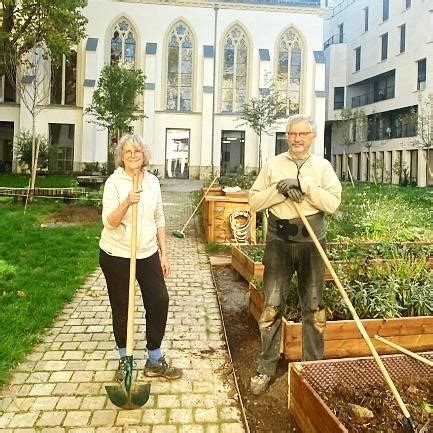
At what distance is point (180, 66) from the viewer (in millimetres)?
34312

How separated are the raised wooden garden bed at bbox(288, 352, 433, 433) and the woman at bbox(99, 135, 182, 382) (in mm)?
1091

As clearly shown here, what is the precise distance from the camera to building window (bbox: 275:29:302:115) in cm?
3500

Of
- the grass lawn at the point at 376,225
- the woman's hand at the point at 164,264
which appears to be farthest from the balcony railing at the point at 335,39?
the woman's hand at the point at 164,264

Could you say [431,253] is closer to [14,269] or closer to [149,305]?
[149,305]

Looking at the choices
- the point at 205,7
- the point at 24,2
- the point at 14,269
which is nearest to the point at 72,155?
the point at 205,7

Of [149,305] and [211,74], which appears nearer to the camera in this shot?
[149,305]

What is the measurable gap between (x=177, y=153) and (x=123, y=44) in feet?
27.4

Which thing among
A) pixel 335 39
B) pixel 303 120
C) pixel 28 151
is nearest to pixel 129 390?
pixel 303 120

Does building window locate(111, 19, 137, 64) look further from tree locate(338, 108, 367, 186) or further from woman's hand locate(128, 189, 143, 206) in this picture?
woman's hand locate(128, 189, 143, 206)

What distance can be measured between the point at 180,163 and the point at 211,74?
6.36 meters

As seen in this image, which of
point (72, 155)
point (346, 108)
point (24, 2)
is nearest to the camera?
point (24, 2)

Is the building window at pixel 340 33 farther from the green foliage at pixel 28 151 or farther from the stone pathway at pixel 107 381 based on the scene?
the stone pathway at pixel 107 381

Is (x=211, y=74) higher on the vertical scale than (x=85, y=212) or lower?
higher

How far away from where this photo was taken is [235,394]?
357 centimetres
